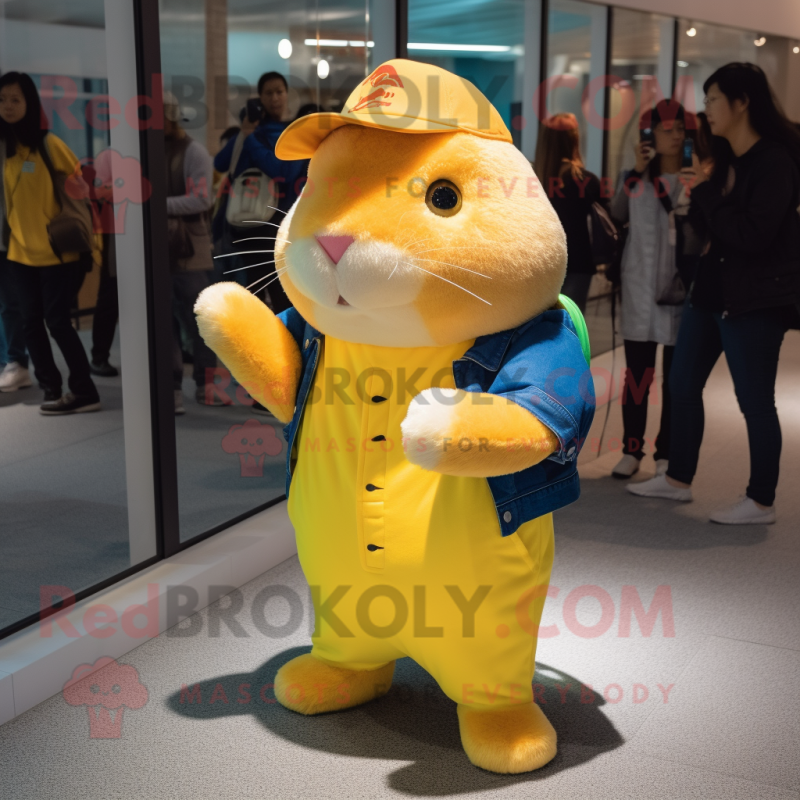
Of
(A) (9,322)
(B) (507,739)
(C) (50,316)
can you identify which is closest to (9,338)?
(A) (9,322)

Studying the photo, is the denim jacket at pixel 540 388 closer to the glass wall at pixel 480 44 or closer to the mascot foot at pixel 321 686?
the mascot foot at pixel 321 686

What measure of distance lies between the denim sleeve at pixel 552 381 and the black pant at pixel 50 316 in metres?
1.19

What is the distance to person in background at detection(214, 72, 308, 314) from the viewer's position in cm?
326

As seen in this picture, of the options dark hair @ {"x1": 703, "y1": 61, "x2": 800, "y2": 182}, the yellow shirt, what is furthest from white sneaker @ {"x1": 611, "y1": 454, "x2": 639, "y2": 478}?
the yellow shirt

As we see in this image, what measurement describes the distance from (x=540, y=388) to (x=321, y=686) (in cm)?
91

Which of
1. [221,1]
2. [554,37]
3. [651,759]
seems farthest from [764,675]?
[554,37]

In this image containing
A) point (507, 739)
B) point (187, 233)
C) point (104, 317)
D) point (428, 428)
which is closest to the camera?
point (428, 428)

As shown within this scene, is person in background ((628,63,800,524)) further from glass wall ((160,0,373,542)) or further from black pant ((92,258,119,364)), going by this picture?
black pant ((92,258,119,364))

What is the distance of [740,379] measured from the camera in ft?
11.0

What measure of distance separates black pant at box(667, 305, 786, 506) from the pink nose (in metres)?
1.99

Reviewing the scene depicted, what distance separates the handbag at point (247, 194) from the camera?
3289mm

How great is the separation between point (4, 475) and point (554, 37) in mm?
3952

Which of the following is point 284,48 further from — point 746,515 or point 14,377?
point 746,515

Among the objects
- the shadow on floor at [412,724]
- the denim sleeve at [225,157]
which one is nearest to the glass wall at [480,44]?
the denim sleeve at [225,157]
